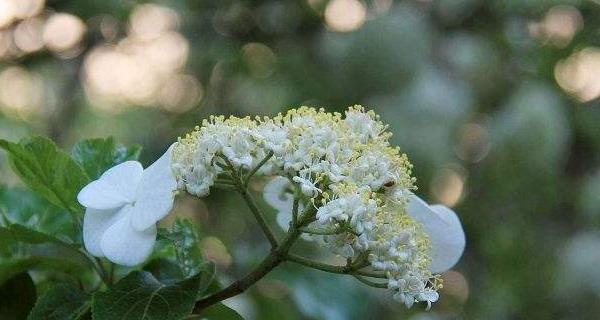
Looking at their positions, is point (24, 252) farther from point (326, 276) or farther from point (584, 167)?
point (584, 167)

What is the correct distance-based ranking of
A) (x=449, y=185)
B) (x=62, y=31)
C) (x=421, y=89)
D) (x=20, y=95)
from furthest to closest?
(x=20, y=95) < (x=449, y=185) < (x=421, y=89) < (x=62, y=31)

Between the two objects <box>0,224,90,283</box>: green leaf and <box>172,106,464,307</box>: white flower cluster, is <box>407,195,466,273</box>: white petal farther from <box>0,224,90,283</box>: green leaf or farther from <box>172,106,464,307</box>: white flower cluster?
<box>0,224,90,283</box>: green leaf

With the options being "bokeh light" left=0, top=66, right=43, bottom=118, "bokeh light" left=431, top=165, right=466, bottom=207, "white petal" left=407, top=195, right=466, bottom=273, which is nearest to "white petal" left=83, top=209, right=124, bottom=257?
"white petal" left=407, top=195, right=466, bottom=273

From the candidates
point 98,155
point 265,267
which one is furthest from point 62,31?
point 265,267

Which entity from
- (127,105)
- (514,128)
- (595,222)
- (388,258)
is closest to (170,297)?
(388,258)

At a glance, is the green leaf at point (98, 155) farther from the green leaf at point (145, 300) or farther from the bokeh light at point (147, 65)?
the bokeh light at point (147, 65)

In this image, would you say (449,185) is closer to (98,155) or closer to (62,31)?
(62,31)
